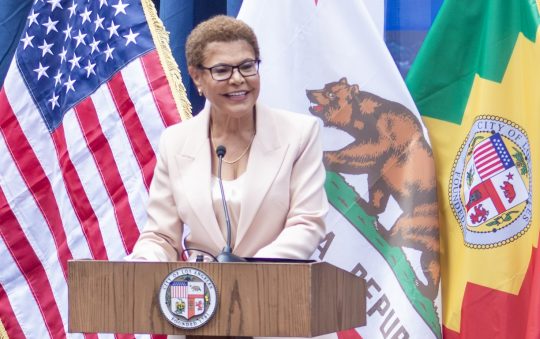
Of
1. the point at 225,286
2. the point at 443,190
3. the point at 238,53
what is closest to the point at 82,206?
the point at 443,190

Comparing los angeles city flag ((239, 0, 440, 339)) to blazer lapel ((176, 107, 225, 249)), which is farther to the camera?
los angeles city flag ((239, 0, 440, 339))

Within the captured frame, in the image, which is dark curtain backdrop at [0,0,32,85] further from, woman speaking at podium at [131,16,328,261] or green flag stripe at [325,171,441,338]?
woman speaking at podium at [131,16,328,261]

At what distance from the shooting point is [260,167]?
350 centimetres

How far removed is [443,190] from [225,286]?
183 centimetres

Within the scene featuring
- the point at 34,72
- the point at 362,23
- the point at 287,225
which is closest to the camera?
the point at 287,225

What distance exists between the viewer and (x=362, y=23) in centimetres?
471

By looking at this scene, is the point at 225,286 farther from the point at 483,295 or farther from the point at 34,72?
the point at 34,72

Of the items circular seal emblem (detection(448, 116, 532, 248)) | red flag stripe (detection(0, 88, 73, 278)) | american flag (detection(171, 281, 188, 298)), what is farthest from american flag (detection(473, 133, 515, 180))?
red flag stripe (detection(0, 88, 73, 278))

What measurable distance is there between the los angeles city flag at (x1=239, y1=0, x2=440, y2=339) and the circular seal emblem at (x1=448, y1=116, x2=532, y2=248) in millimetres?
172

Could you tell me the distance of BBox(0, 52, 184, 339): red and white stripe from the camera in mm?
5078

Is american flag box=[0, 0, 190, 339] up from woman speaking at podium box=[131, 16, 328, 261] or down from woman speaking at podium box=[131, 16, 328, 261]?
up

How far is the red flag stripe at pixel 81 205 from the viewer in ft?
16.8

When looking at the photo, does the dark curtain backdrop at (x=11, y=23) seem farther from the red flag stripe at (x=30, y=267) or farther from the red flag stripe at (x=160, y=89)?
the red flag stripe at (x=160, y=89)

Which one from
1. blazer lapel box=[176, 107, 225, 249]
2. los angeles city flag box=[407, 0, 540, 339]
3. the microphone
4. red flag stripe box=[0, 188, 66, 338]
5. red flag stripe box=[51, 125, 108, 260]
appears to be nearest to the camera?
the microphone
